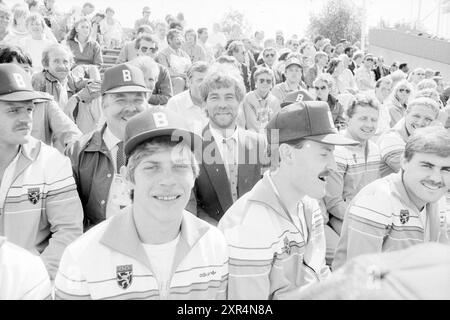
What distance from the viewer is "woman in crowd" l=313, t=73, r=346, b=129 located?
7027 millimetres

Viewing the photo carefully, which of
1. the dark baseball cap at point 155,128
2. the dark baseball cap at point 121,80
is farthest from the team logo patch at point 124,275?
the dark baseball cap at point 121,80

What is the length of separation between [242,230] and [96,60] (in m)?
6.11

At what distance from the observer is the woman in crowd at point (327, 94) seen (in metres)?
7.03

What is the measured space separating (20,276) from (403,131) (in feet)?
13.7

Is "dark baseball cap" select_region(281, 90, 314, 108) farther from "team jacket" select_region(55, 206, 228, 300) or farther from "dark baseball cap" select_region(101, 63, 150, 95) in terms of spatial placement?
"team jacket" select_region(55, 206, 228, 300)

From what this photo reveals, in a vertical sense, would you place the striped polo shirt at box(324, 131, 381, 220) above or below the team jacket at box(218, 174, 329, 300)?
below

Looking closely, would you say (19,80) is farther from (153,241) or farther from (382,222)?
(382,222)

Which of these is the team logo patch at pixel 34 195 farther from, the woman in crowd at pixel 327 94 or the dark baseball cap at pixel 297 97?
the woman in crowd at pixel 327 94

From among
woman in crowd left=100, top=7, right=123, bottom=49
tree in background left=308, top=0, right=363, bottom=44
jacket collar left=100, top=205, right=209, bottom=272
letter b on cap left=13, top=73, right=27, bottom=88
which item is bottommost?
tree in background left=308, top=0, right=363, bottom=44

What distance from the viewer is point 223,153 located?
3.70 metres

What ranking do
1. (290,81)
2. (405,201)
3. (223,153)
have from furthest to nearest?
1. (290,81)
2. (223,153)
3. (405,201)

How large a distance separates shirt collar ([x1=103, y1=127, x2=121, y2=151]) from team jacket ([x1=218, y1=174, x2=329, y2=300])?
1166 millimetres

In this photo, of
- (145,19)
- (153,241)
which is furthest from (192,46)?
(153,241)

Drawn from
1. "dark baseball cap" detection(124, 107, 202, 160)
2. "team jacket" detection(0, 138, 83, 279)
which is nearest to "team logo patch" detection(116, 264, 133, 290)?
"dark baseball cap" detection(124, 107, 202, 160)
